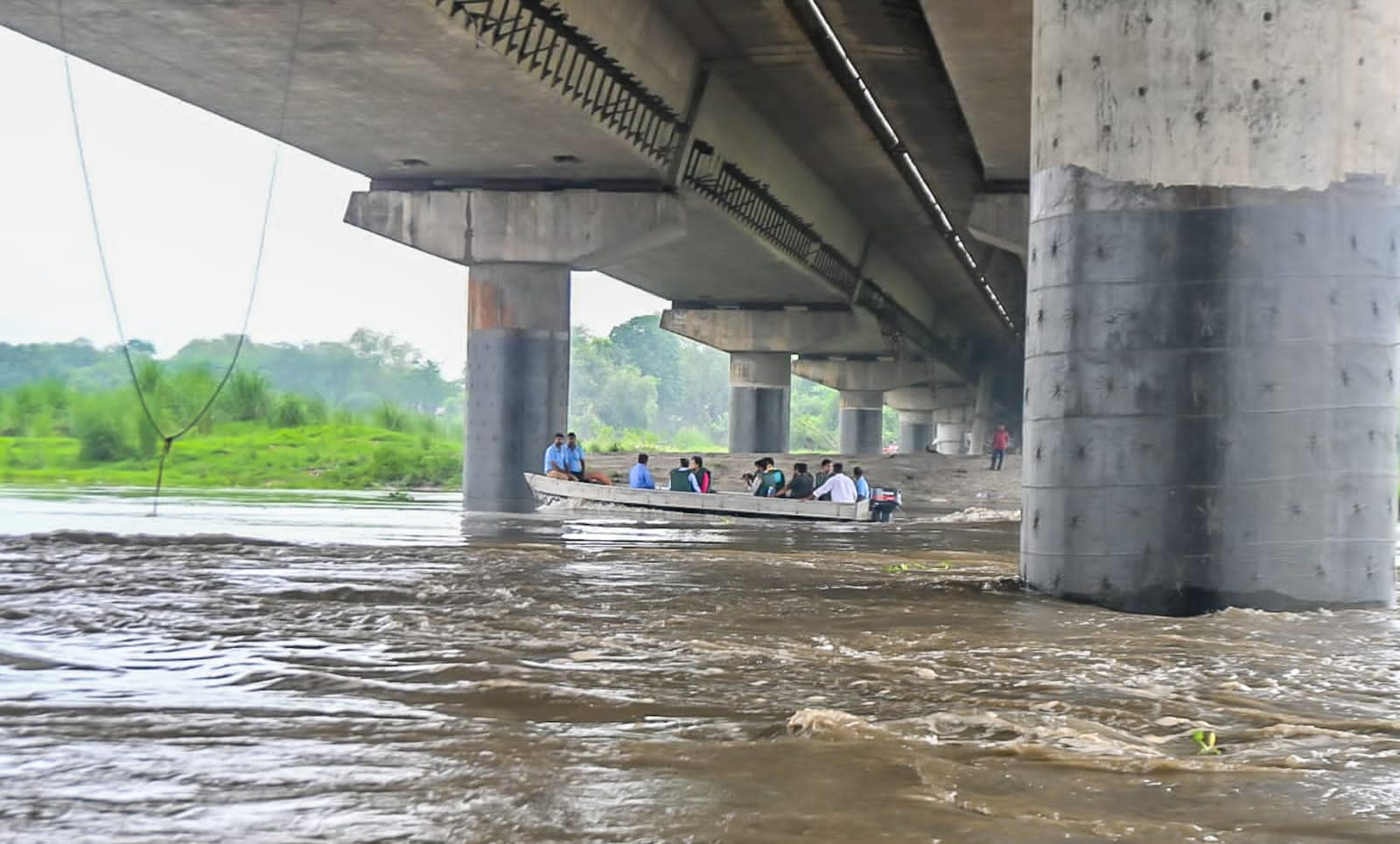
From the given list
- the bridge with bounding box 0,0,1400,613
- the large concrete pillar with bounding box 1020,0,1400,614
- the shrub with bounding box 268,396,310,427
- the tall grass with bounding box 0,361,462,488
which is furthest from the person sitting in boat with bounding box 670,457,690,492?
the shrub with bounding box 268,396,310,427

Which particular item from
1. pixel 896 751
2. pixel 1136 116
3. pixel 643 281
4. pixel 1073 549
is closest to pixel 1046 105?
pixel 1136 116

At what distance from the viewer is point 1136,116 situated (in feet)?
38.6

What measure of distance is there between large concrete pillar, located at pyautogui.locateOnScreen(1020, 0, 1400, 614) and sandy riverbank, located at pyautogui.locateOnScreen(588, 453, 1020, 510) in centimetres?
3091

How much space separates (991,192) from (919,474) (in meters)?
15.9


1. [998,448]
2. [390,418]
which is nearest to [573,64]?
[998,448]

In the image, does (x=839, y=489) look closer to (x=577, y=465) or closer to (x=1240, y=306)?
(x=577, y=465)

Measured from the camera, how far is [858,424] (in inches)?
3206

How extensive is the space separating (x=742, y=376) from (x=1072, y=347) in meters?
49.1

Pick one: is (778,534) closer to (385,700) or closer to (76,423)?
(385,700)

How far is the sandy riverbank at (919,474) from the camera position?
44875 mm

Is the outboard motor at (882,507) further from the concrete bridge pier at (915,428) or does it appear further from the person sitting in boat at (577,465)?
the concrete bridge pier at (915,428)

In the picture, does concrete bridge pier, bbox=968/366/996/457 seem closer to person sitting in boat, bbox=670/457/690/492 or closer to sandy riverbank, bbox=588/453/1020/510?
sandy riverbank, bbox=588/453/1020/510

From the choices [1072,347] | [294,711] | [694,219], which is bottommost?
[294,711]

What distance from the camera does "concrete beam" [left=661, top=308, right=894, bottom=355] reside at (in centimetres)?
5497
